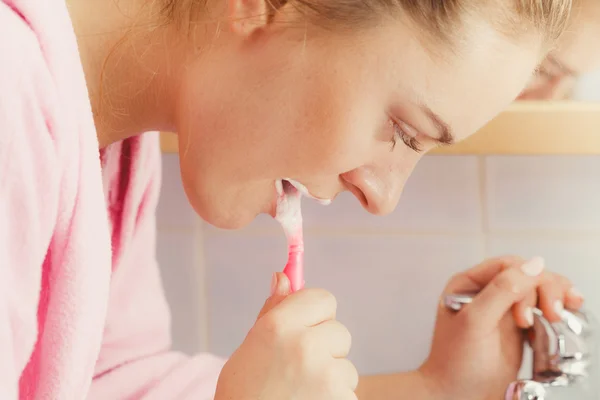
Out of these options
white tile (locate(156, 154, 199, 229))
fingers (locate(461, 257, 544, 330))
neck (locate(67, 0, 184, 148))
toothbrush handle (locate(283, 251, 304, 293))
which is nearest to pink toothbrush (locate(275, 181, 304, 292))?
toothbrush handle (locate(283, 251, 304, 293))

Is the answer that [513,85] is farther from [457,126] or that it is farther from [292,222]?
[292,222]

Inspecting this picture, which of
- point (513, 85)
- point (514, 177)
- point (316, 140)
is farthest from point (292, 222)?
point (514, 177)

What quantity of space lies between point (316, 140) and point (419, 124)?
78mm

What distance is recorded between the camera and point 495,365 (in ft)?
2.72

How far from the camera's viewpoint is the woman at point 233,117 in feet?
1.71

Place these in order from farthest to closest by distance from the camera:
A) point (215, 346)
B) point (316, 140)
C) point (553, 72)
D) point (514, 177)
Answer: point (215, 346)
point (514, 177)
point (553, 72)
point (316, 140)

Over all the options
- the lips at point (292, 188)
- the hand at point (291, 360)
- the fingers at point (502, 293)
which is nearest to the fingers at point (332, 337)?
the hand at point (291, 360)

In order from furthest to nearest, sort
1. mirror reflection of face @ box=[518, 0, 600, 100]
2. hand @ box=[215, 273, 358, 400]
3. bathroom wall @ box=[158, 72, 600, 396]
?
bathroom wall @ box=[158, 72, 600, 396]
mirror reflection of face @ box=[518, 0, 600, 100]
hand @ box=[215, 273, 358, 400]

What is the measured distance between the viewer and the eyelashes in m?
0.58

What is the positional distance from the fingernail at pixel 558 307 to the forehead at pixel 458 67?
294 millimetres

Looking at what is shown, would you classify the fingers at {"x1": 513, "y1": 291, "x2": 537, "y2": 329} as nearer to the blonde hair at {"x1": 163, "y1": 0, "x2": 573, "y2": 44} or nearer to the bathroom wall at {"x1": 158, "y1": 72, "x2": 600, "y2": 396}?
the bathroom wall at {"x1": 158, "y1": 72, "x2": 600, "y2": 396}

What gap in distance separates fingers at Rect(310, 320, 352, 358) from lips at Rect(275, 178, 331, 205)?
0.10 metres

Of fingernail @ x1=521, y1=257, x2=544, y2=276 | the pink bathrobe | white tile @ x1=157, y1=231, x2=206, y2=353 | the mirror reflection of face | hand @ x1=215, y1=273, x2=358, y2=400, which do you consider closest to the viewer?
the pink bathrobe

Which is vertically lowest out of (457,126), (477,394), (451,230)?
(477,394)
